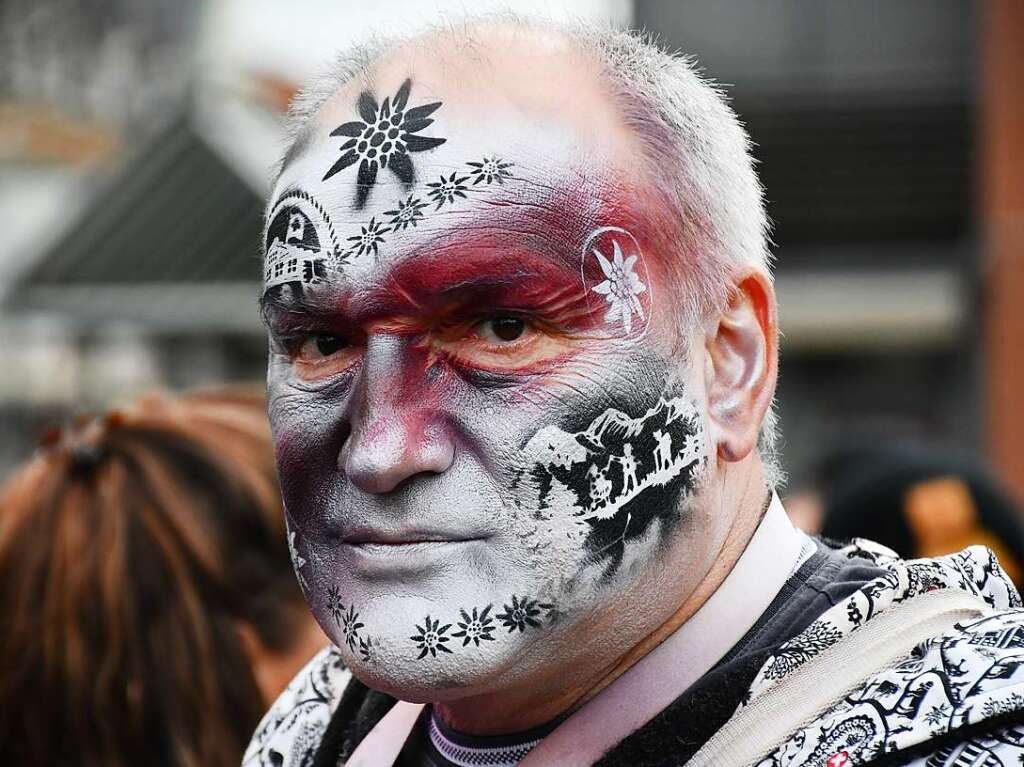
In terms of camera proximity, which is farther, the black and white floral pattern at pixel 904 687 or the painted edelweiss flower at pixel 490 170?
the painted edelweiss flower at pixel 490 170

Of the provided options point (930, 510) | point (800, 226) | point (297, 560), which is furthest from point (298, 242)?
point (800, 226)

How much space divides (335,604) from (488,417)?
29 cm

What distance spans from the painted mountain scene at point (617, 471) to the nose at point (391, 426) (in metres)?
0.11

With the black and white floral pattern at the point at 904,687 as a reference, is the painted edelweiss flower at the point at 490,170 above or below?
above

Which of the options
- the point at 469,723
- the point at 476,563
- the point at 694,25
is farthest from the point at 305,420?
the point at 694,25

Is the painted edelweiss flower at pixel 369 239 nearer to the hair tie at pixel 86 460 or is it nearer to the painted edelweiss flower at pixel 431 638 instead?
the painted edelweiss flower at pixel 431 638

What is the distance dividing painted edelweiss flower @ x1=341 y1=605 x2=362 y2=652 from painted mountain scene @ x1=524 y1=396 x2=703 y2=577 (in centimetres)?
24

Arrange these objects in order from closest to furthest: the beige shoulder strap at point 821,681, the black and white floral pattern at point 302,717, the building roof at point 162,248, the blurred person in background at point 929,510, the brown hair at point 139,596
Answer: the beige shoulder strap at point 821,681
the black and white floral pattern at point 302,717
the brown hair at point 139,596
the blurred person in background at point 929,510
the building roof at point 162,248

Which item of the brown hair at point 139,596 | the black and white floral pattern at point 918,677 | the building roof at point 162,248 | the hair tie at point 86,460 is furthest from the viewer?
the building roof at point 162,248

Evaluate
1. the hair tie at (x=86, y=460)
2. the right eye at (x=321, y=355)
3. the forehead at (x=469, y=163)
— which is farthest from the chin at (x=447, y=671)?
the hair tie at (x=86, y=460)

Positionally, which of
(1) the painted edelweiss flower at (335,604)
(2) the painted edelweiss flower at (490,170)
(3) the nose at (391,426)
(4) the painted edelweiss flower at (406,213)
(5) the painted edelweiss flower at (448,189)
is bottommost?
(1) the painted edelweiss flower at (335,604)

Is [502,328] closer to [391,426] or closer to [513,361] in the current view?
[513,361]

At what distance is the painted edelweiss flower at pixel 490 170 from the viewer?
1474mm

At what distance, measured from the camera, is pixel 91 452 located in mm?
2855
